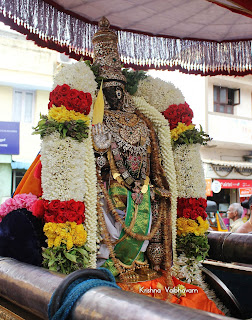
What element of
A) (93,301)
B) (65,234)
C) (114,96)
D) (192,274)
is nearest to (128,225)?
(65,234)

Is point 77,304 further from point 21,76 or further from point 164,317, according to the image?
point 21,76

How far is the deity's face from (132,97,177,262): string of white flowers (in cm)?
23

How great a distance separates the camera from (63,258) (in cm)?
243

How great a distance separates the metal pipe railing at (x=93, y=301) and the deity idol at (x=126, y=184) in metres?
1.02

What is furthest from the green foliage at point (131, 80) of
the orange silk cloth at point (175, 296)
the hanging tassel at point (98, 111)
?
the orange silk cloth at point (175, 296)

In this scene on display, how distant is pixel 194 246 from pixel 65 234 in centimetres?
123

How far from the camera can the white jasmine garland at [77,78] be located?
2.76 metres

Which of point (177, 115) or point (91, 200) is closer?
point (91, 200)

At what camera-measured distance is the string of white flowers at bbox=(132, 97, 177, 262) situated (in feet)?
10.6

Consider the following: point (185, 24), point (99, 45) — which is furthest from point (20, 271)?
point (185, 24)

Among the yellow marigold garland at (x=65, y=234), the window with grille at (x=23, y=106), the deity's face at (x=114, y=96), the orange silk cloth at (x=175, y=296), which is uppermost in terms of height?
the window with grille at (x=23, y=106)

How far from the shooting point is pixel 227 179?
13.0 m

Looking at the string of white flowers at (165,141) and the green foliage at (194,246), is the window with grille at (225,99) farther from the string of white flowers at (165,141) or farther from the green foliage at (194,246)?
the green foliage at (194,246)

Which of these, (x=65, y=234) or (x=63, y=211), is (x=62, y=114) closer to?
(x=63, y=211)
